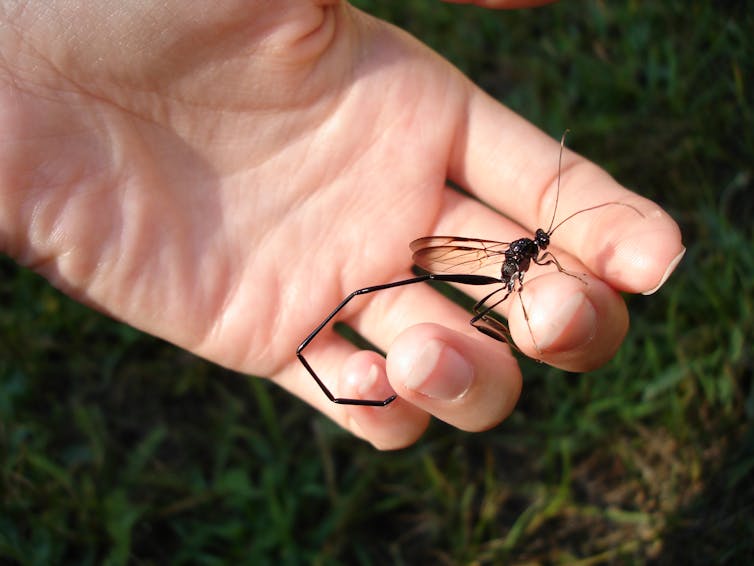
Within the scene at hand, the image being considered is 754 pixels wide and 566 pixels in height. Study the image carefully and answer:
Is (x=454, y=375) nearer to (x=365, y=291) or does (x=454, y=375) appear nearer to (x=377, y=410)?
(x=377, y=410)

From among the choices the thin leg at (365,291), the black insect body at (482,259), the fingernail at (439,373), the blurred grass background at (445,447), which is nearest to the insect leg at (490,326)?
the black insect body at (482,259)

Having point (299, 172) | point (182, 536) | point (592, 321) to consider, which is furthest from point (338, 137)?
point (182, 536)

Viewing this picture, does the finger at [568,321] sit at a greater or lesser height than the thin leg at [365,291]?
greater

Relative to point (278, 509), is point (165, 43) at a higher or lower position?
higher

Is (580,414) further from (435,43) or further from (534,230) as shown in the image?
(435,43)

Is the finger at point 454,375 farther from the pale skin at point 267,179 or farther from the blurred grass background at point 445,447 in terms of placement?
the blurred grass background at point 445,447
